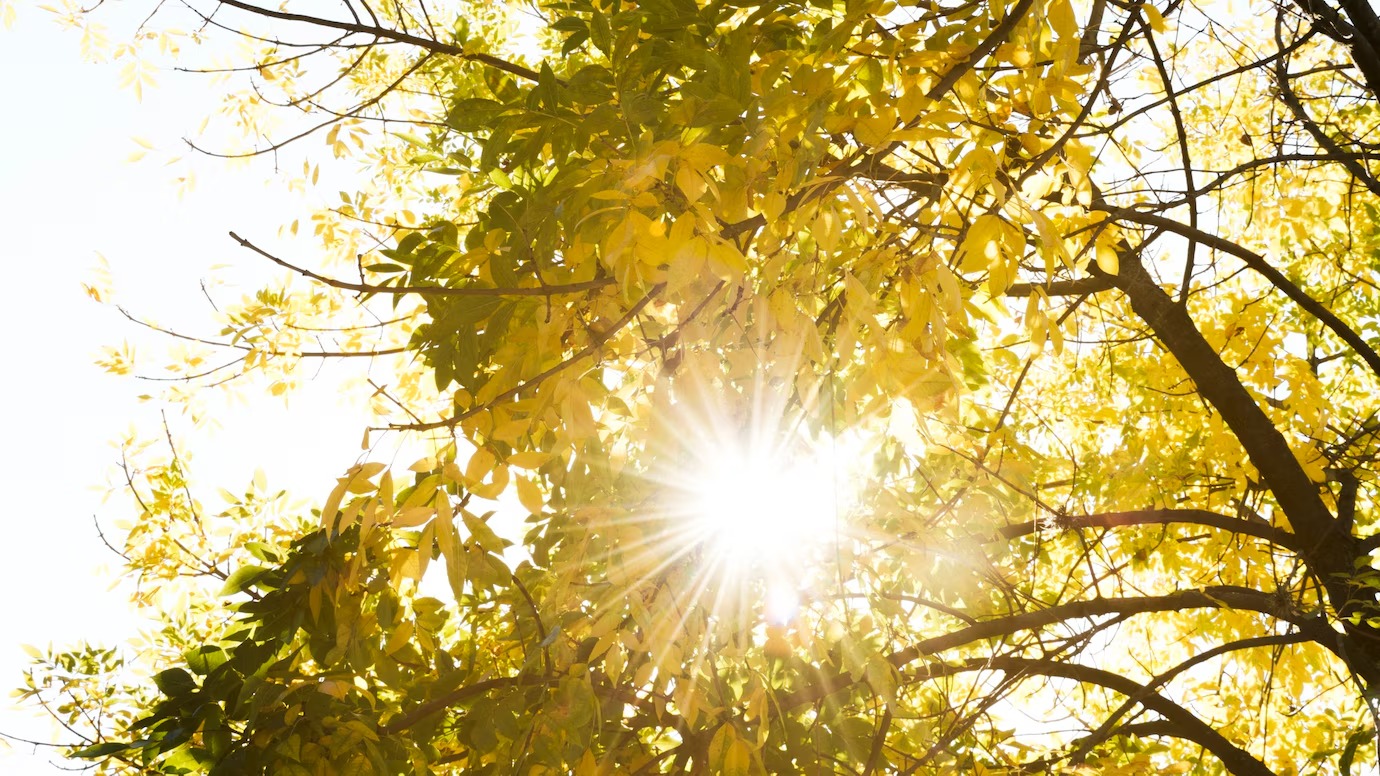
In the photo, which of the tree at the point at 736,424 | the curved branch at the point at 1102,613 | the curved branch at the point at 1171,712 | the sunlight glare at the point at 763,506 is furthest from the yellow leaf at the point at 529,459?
the curved branch at the point at 1171,712

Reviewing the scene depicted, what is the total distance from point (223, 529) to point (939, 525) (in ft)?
9.46

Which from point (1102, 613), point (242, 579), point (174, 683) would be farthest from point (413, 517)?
point (1102, 613)

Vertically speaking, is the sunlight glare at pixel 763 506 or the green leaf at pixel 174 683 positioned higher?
the sunlight glare at pixel 763 506

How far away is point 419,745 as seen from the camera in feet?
7.40

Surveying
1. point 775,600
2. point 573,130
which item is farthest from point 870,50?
point 775,600

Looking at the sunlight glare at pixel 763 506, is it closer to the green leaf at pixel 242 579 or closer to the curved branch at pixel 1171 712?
Result: the curved branch at pixel 1171 712

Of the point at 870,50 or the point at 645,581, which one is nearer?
the point at 870,50

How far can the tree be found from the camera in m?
1.45

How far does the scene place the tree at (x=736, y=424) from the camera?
1.45m

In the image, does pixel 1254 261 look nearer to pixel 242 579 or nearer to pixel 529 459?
pixel 529 459

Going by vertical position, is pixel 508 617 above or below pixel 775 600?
above

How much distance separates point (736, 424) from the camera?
6.57 feet

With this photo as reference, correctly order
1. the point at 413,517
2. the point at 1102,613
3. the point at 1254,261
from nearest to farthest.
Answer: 1. the point at 413,517
2. the point at 1102,613
3. the point at 1254,261

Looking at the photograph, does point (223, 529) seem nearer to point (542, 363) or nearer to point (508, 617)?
point (508, 617)
